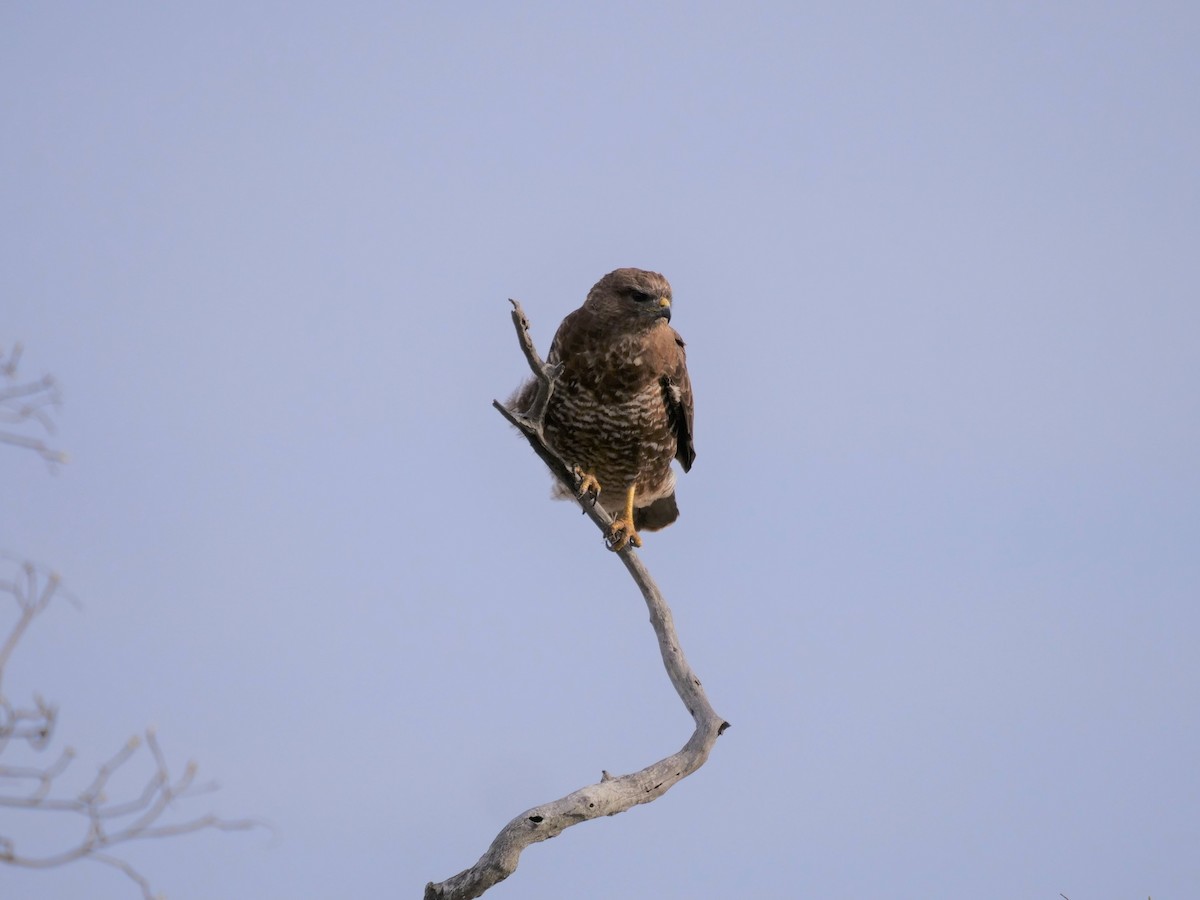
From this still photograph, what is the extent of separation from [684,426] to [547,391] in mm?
1647

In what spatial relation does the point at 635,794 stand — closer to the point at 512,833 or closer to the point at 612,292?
the point at 512,833

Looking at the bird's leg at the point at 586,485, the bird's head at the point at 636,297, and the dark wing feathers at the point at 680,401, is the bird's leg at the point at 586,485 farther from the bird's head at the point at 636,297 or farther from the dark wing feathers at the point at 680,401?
the bird's head at the point at 636,297

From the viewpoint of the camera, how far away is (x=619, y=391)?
9.13 meters

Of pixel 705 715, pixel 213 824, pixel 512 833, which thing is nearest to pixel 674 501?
pixel 705 715

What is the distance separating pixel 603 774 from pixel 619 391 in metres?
Result: 3.06

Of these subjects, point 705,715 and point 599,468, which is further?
point 599,468

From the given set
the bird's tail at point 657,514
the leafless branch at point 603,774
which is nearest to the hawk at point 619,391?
the leafless branch at point 603,774

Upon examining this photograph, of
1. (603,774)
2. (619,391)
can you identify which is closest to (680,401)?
(619,391)

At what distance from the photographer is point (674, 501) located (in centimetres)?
1052

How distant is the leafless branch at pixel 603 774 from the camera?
6449 millimetres

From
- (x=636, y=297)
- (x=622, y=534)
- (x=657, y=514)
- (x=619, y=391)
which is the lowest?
(x=622, y=534)

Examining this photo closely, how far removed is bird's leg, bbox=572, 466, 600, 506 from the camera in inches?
369

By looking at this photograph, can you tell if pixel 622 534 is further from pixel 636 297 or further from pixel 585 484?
pixel 636 297

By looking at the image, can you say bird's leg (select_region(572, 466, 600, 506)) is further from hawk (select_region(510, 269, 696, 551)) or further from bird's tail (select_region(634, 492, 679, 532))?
bird's tail (select_region(634, 492, 679, 532))
